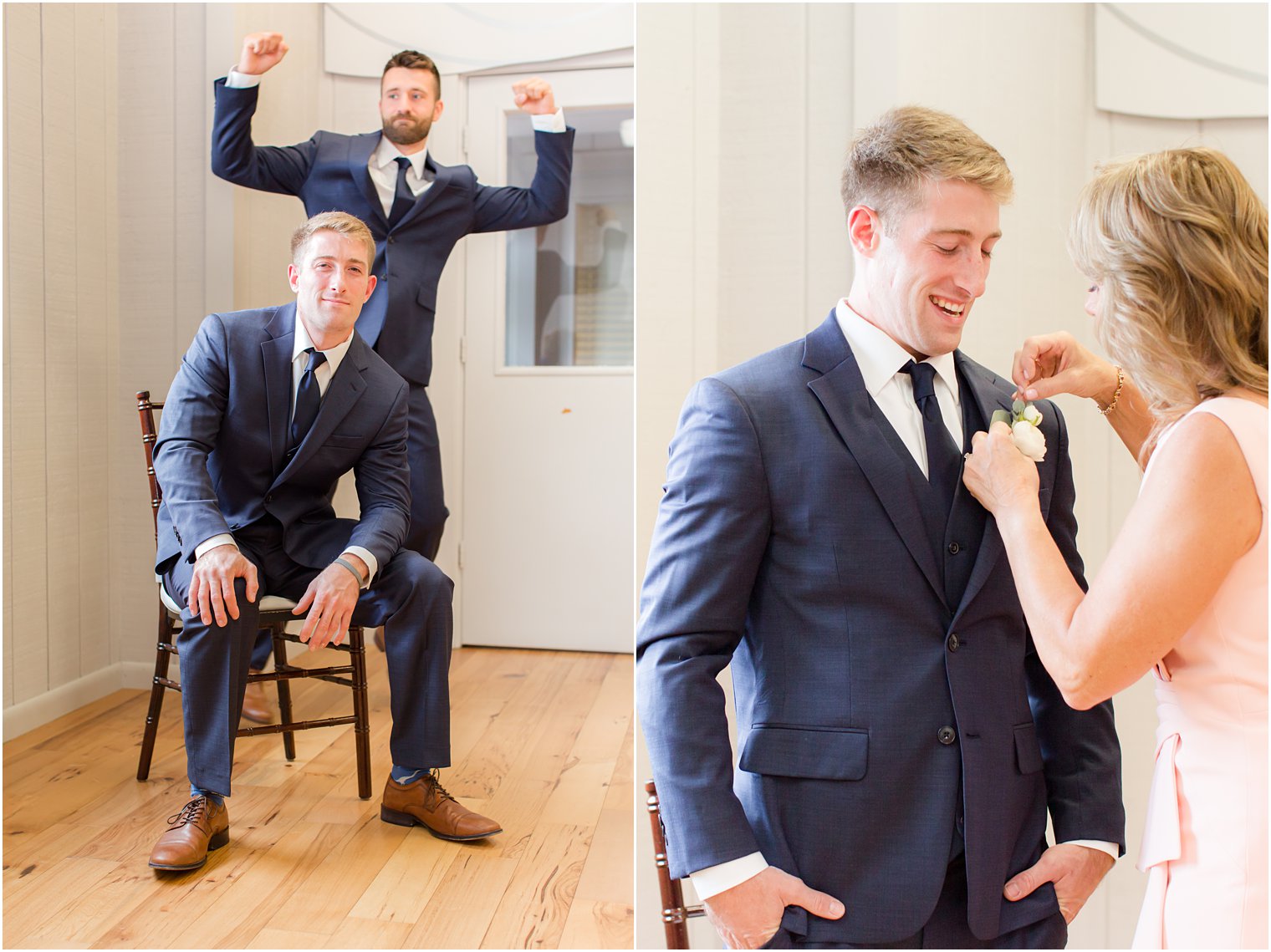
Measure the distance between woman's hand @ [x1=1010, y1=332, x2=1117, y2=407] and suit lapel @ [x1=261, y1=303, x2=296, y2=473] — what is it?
1917 millimetres

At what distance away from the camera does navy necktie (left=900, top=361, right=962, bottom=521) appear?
116cm

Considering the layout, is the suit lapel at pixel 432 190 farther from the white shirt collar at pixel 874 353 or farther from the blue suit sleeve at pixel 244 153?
the white shirt collar at pixel 874 353

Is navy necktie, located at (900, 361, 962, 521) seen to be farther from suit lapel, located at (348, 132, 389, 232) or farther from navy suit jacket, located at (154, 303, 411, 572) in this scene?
suit lapel, located at (348, 132, 389, 232)

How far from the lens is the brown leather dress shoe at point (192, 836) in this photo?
222 centimetres

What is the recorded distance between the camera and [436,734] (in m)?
2.56

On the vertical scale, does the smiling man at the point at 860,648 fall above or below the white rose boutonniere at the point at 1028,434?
below

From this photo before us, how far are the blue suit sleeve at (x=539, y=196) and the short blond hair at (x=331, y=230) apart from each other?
0.73 meters

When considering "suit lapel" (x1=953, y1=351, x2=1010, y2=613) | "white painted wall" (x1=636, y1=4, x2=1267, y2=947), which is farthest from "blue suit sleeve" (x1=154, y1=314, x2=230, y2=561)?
"suit lapel" (x1=953, y1=351, x2=1010, y2=613)

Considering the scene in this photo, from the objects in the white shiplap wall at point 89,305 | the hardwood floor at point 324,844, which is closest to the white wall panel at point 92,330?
the white shiplap wall at point 89,305

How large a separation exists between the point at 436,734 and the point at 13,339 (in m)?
1.80

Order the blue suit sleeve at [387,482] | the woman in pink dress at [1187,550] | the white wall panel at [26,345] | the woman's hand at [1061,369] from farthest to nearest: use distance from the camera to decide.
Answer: the white wall panel at [26,345] → the blue suit sleeve at [387,482] → the woman's hand at [1061,369] → the woman in pink dress at [1187,550]

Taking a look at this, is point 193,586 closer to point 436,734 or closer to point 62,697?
point 436,734

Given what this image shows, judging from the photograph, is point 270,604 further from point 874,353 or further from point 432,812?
point 874,353

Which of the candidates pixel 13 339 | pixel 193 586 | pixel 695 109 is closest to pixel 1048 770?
pixel 695 109
